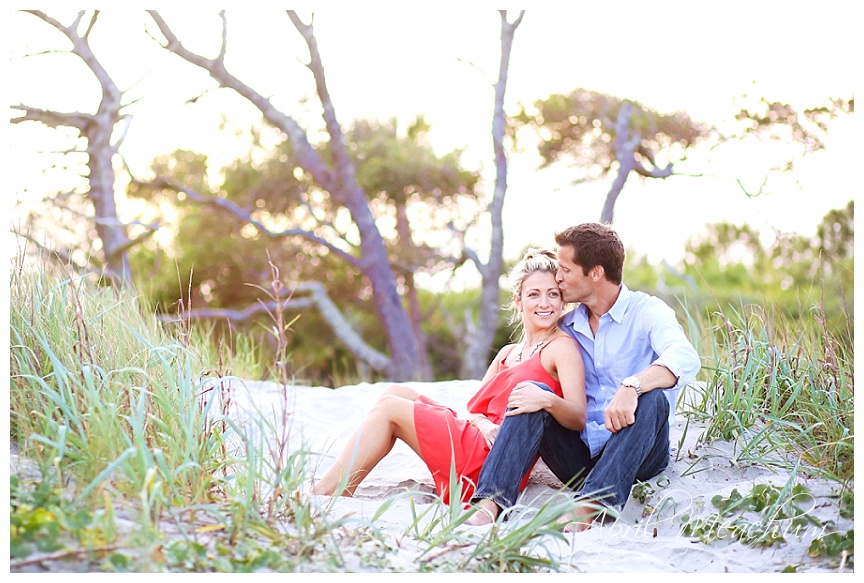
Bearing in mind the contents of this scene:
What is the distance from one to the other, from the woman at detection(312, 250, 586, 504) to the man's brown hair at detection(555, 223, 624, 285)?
13 centimetres

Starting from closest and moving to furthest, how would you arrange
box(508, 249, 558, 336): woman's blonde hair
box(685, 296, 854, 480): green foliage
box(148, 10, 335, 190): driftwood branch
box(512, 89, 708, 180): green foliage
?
box(685, 296, 854, 480): green foliage < box(508, 249, 558, 336): woman's blonde hair < box(148, 10, 335, 190): driftwood branch < box(512, 89, 708, 180): green foliage

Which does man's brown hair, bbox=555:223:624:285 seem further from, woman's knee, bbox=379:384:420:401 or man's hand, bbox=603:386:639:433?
woman's knee, bbox=379:384:420:401

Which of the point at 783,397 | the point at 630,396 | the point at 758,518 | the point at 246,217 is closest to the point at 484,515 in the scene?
the point at 630,396

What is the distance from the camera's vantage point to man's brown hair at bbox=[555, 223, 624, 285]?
318 cm

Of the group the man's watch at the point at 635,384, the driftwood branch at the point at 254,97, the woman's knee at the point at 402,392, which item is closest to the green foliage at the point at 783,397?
the man's watch at the point at 635,384

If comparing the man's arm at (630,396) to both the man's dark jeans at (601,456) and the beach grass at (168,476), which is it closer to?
the man's dark jeans at (601,456)

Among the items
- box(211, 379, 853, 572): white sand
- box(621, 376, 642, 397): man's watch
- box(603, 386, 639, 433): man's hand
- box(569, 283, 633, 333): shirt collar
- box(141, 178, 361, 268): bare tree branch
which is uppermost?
box(141, 178, 361, 268): bare tree branch

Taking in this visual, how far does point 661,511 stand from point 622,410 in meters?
0.40

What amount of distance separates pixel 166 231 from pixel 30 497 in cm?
914

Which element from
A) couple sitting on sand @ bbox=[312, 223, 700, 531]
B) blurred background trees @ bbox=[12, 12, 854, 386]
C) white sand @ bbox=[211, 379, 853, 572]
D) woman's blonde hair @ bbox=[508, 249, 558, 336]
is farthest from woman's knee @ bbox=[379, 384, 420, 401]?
blurred background trees @ bbox=[12, 12, 854, 386]

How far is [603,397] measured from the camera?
322 centimetres
